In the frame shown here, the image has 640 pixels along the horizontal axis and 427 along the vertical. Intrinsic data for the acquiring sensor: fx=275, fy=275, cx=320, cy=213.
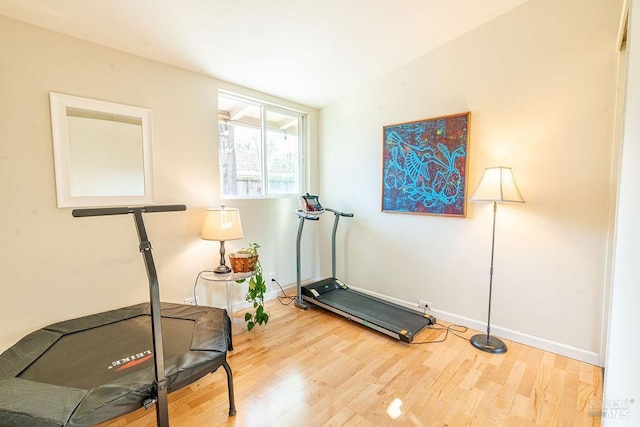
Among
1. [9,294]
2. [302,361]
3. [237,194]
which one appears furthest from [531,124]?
[9,294]

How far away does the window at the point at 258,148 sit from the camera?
Answer: 10.3 ft

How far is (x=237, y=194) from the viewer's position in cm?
324

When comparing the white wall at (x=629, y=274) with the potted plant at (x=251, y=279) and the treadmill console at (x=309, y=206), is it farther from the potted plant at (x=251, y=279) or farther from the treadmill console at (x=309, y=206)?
the treadmill console at (x=309, y=206)

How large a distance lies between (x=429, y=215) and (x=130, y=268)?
291 cm

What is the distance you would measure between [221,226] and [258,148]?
1.28 metres

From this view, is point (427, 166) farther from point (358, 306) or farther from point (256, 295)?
point (256, 295)

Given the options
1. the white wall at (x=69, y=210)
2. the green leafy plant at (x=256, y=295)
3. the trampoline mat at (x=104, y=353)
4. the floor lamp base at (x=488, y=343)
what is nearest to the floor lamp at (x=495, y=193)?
the floor lamp base at (x=488, y=343)

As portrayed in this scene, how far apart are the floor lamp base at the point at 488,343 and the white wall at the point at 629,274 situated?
42.3 inches

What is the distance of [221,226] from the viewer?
258 centimetres

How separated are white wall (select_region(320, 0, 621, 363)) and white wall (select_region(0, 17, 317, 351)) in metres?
2.17

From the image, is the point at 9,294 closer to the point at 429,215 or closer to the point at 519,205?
the point at 429,215

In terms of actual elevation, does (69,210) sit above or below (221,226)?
above

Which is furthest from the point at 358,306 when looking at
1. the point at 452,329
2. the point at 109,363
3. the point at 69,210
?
the point at 69,210

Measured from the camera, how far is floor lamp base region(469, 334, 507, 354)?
7.68ft
